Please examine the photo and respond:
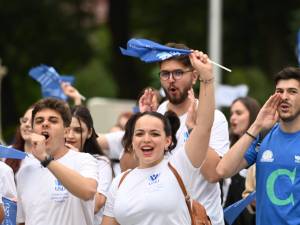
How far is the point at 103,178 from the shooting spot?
340 inches

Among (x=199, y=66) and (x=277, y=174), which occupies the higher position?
(x=199, y=66)

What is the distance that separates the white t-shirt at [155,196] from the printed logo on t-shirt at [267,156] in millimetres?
729

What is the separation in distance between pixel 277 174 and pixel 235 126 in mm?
2944

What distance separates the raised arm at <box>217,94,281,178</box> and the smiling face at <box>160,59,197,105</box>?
0.80m

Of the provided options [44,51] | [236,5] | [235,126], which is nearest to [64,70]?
[44,51]

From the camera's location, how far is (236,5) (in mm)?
29422

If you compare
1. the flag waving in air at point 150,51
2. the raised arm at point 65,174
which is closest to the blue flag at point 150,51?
the flag waving in air at point 150,51

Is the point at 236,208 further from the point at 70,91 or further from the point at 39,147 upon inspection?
the point at 70,91

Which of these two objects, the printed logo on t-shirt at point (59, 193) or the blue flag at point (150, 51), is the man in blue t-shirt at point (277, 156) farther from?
the printed logo on t-shirt at point (59, 193)

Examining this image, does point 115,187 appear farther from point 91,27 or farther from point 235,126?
point 91,27

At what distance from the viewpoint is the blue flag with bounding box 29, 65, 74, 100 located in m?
Answer: 11.4

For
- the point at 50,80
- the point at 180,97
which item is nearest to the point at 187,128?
the point at 180,97

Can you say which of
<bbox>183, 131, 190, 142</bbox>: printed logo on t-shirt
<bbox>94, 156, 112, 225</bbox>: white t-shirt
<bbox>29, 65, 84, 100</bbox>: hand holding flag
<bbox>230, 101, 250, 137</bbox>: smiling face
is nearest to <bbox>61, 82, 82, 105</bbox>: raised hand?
<bbox>29, 65, 84, 100</bbox>: hand holding flag

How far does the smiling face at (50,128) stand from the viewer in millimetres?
7711
